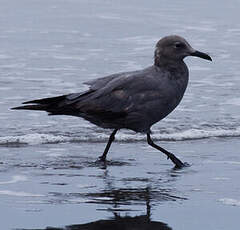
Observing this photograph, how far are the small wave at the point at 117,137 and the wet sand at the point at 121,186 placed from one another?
0.53ft

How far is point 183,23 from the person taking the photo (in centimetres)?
1702

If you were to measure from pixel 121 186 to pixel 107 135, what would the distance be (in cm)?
227

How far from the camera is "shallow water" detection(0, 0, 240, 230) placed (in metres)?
6.14

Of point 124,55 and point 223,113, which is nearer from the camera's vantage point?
point 223,113

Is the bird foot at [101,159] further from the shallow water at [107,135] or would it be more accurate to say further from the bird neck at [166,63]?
the bird neck at [166,63]

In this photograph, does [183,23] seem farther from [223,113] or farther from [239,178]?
[239,178]

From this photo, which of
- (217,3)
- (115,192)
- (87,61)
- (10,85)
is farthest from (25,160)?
(217,3)

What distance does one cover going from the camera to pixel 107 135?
9.12m

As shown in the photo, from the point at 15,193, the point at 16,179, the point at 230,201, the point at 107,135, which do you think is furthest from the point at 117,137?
the point at 230,201

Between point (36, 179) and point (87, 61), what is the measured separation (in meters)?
6.40

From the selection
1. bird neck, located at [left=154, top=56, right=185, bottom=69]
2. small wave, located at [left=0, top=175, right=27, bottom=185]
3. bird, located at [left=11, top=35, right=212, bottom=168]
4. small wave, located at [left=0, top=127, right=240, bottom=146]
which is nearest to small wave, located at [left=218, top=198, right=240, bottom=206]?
bird, located at [left=11, top=35, right=212, bottom=168]

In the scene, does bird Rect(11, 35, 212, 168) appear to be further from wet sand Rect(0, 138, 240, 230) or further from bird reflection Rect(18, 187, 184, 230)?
bird reflection Rect(18, 187, 184, 230)

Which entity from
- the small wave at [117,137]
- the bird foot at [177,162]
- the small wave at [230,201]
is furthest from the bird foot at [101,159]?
the small wave at [230,201]

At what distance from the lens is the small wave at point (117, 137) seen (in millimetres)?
8731
